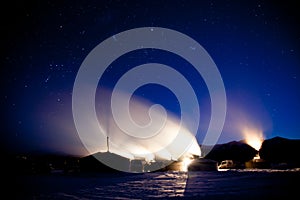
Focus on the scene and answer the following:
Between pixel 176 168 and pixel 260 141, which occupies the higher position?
pixel 260 141

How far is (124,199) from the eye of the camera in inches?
410

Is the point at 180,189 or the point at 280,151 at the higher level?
the point at 280,151

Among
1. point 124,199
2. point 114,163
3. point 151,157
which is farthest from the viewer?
point 151,157

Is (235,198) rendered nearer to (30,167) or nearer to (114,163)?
(114,163)

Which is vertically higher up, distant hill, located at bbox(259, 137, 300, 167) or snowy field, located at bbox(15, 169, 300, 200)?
distant hill, located at bbox(259, 137, 300, 167)

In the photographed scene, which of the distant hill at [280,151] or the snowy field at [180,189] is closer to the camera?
the snowy field at [180,189]

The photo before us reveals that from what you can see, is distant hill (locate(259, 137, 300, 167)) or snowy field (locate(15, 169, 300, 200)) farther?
distant hill (locate(259, 137, 300, 167))

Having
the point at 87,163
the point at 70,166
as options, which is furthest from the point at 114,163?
the point at 70,166

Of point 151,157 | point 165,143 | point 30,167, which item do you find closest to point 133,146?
point 151,157

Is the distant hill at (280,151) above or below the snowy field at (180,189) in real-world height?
above

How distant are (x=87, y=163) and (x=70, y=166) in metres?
15.3

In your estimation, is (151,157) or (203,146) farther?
(203,146)

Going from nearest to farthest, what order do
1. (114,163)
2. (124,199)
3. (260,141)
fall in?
(124,199) < (114,163) < (260,141)

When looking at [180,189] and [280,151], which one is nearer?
[180,189]
